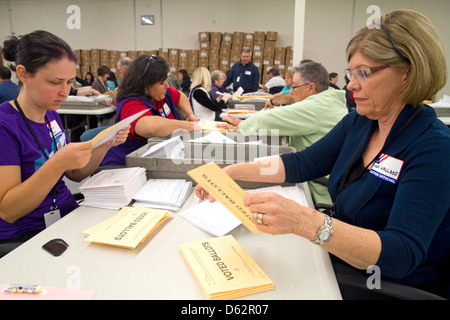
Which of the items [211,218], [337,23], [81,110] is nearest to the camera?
[211,218]

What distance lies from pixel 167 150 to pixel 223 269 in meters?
0.88

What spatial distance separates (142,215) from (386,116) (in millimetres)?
948

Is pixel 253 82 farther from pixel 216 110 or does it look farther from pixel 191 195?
pixel 191 195

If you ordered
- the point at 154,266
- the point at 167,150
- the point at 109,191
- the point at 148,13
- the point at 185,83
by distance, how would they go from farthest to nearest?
the point at 148,13 < the point at 185,83 < the point at 167,150 < the point at 109,191 < the point at 154,266

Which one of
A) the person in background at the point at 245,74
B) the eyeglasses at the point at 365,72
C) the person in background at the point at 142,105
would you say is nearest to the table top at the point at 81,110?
the person in background at the point at 142,105

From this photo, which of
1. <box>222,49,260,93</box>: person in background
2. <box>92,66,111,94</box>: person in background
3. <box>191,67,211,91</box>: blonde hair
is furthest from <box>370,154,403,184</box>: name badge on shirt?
<box>92,66,111,94</box>: person in background

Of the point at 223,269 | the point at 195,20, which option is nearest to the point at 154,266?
the point at 223,269

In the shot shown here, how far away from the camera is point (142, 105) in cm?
223

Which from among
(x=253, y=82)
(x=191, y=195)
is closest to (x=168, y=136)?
(x=191, y=195)

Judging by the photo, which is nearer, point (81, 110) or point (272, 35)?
point (81, 110)

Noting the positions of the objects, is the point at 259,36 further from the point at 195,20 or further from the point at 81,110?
the point at 81,110

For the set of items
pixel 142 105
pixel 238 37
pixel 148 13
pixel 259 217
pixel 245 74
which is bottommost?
pixel 259 217

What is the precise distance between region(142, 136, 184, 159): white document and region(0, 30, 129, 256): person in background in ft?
1.10

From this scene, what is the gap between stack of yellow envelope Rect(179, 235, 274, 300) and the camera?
776mm
